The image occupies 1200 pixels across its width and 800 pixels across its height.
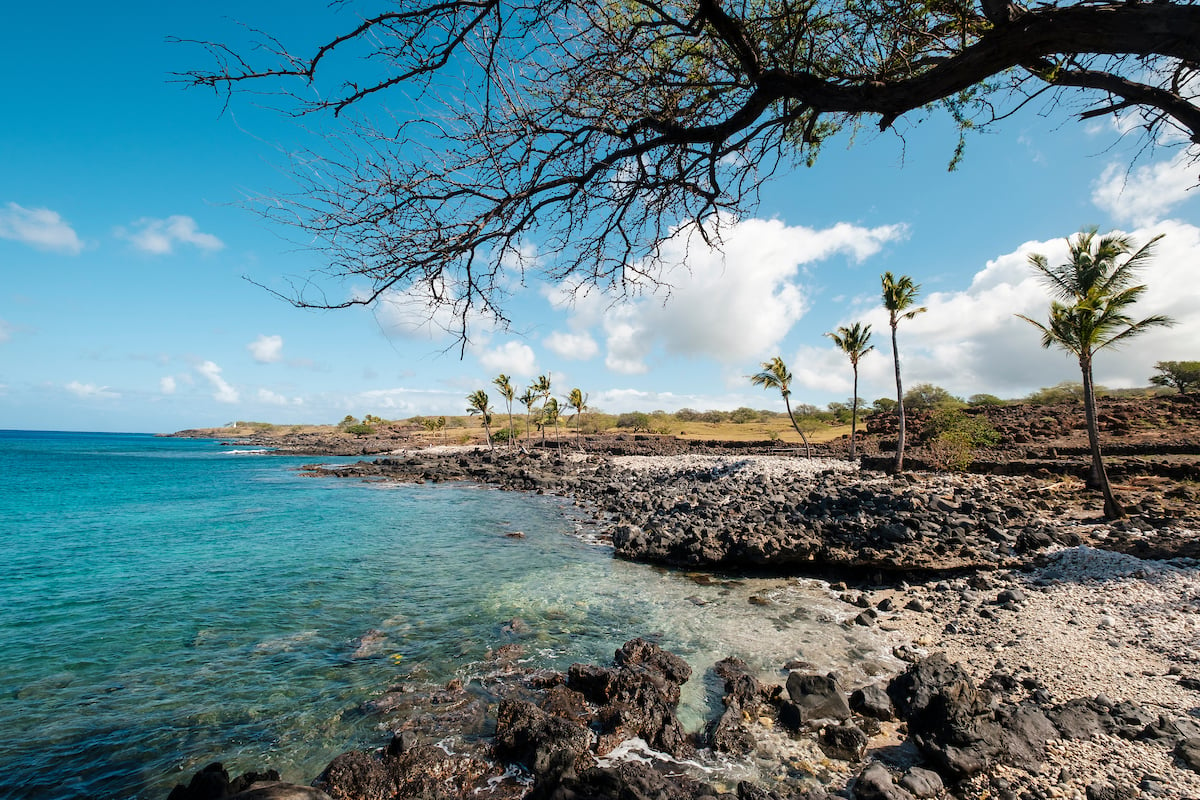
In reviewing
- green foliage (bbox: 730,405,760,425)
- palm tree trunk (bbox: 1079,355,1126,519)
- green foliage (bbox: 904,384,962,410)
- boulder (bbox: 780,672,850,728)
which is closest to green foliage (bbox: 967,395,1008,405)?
green foliage (bbox: 904,384,962,410)

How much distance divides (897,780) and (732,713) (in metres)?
1.81

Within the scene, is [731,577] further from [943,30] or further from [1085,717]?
[943,30]

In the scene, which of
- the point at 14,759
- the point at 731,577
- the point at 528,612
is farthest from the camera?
the point at 731,577

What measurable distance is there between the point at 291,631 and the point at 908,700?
10.5m

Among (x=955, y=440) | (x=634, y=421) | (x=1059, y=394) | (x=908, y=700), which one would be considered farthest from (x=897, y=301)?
(x=634, y=421)

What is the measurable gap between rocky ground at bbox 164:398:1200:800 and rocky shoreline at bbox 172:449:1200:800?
0.08 feet

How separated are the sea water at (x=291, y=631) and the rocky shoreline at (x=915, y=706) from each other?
75cm

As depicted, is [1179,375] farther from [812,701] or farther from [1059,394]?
[812,701]

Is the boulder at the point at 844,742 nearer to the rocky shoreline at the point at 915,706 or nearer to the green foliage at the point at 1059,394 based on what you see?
the rocky shoreline at the point at 915,706

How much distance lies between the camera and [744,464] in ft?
107

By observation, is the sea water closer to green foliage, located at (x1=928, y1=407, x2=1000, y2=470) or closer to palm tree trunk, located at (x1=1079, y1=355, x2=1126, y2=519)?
palm tree trunk, located at (x1=1079, y1=355, x2=1126, y2=519)

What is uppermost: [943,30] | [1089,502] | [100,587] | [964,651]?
[943,30]

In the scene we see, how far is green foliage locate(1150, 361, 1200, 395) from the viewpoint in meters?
49.1

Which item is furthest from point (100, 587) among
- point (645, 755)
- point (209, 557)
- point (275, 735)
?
point (645, 755)
